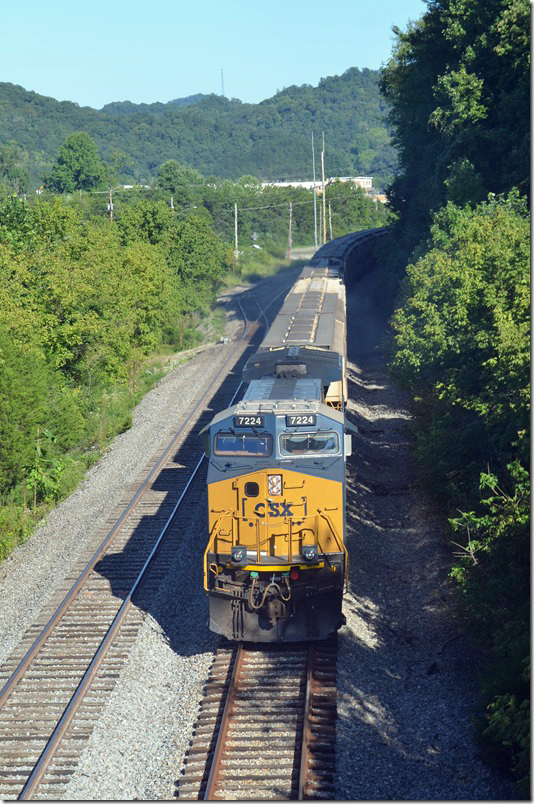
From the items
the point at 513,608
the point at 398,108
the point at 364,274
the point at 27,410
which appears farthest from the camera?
the point at 364,274

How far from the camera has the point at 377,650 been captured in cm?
1507

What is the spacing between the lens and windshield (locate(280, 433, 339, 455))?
1442cm

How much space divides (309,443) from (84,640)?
5543 millimetres

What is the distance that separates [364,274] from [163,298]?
2048 cm

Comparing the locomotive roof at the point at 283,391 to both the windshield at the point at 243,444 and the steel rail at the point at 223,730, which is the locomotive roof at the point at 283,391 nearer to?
the windshield at the point at 243,444

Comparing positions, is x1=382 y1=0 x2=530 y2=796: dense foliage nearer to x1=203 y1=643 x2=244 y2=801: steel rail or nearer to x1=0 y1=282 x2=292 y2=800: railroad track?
x1=203 y1=643 x2=244 y2=801: steel rail

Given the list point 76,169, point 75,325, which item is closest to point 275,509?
point 75,325

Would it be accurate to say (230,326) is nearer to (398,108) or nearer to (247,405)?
(398,108)

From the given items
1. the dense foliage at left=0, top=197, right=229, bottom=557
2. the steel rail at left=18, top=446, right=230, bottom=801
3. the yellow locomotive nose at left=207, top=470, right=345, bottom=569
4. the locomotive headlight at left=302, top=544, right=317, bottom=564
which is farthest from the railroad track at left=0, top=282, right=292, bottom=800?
the locomotive headlight at left=302, top=544, right=317, bottom=564

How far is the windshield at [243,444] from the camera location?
14.5 meters

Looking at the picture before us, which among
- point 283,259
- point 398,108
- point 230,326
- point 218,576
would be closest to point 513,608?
point 218,576

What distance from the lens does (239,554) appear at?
14258 mm

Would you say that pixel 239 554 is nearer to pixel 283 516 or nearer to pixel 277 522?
pixel 277 522

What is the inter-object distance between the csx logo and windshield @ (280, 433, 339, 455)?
32.5 inches
